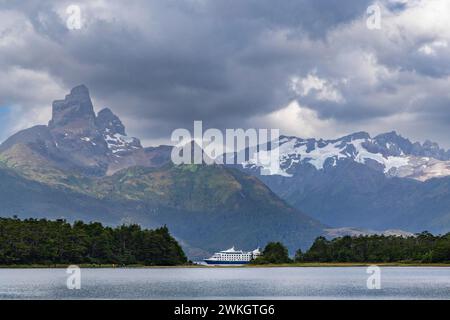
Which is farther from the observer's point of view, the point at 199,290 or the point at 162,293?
the point at 199,290
